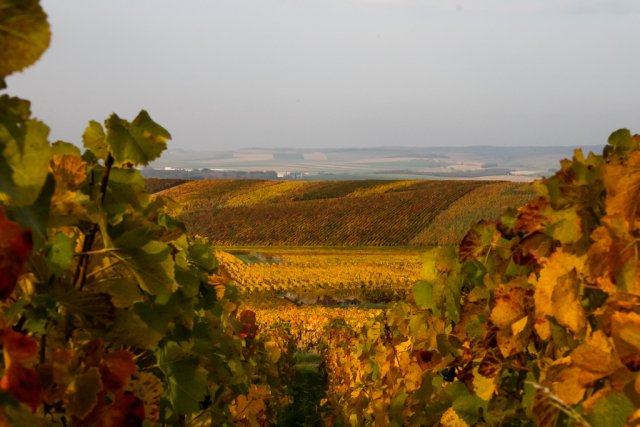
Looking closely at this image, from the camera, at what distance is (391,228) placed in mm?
65250

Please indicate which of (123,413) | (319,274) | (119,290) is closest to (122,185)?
(119,290)

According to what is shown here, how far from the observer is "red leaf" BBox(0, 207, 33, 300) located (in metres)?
0.75

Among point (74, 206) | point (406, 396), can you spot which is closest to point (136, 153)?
point (74, 206)

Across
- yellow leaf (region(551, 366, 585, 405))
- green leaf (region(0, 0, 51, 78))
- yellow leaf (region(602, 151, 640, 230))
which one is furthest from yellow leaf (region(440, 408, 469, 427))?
green leaf (region(0, 0, 51, 78))

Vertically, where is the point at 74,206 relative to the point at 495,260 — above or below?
above

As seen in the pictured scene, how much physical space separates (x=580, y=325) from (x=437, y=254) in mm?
1569

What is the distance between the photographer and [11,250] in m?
0.77

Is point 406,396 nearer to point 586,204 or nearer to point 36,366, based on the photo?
point 586,204

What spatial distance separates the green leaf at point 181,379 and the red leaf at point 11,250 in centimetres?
126

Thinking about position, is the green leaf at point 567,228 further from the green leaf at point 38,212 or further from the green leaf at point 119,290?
the green leaf at point 38,212

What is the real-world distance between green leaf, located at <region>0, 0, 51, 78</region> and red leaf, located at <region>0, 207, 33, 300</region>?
170mm

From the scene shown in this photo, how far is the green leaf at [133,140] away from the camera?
4.28ft

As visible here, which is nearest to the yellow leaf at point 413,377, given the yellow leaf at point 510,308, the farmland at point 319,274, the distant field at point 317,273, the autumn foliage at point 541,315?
the autumn foliage at point 541,315

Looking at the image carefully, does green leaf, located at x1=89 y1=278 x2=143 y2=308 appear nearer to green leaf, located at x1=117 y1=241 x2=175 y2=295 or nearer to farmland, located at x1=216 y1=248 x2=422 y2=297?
green leaf, located at x1=117 y1=241 x2=175 y2=295
